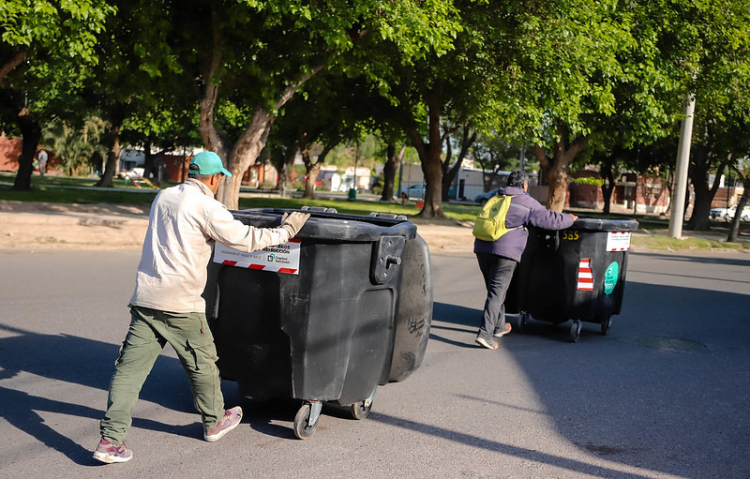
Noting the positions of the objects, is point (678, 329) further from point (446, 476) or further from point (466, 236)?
point (466, 236)

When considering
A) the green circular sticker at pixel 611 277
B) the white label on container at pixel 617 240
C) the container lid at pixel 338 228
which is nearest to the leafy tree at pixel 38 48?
the container lid at pixel 338 228

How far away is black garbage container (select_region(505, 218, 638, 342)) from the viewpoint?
25.9 ft

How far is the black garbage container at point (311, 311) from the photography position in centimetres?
438

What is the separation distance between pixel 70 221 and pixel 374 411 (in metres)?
10.8

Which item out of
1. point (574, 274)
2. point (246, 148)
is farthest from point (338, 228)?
point (246, 148)

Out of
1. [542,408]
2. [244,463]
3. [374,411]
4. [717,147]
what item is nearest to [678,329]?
[542,408]

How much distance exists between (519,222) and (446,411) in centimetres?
264

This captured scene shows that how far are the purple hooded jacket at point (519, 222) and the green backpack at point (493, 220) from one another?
53 millimetres

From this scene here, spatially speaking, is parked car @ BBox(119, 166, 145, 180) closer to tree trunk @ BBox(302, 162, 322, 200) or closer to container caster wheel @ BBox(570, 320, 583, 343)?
tree trunk @ BBox(302, 162, 322, 200)

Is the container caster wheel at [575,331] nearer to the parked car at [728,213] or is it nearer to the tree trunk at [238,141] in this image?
the tree trunk at [238,141]

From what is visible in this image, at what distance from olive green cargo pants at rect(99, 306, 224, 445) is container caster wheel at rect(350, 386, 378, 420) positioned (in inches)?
37.1

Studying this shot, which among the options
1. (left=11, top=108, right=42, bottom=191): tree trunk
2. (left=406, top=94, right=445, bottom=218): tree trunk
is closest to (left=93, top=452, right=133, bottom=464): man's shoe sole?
(left=406, top=94, right=445, bottom=218): tree trunk

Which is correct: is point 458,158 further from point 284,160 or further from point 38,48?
point 38,48

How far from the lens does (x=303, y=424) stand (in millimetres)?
4520
